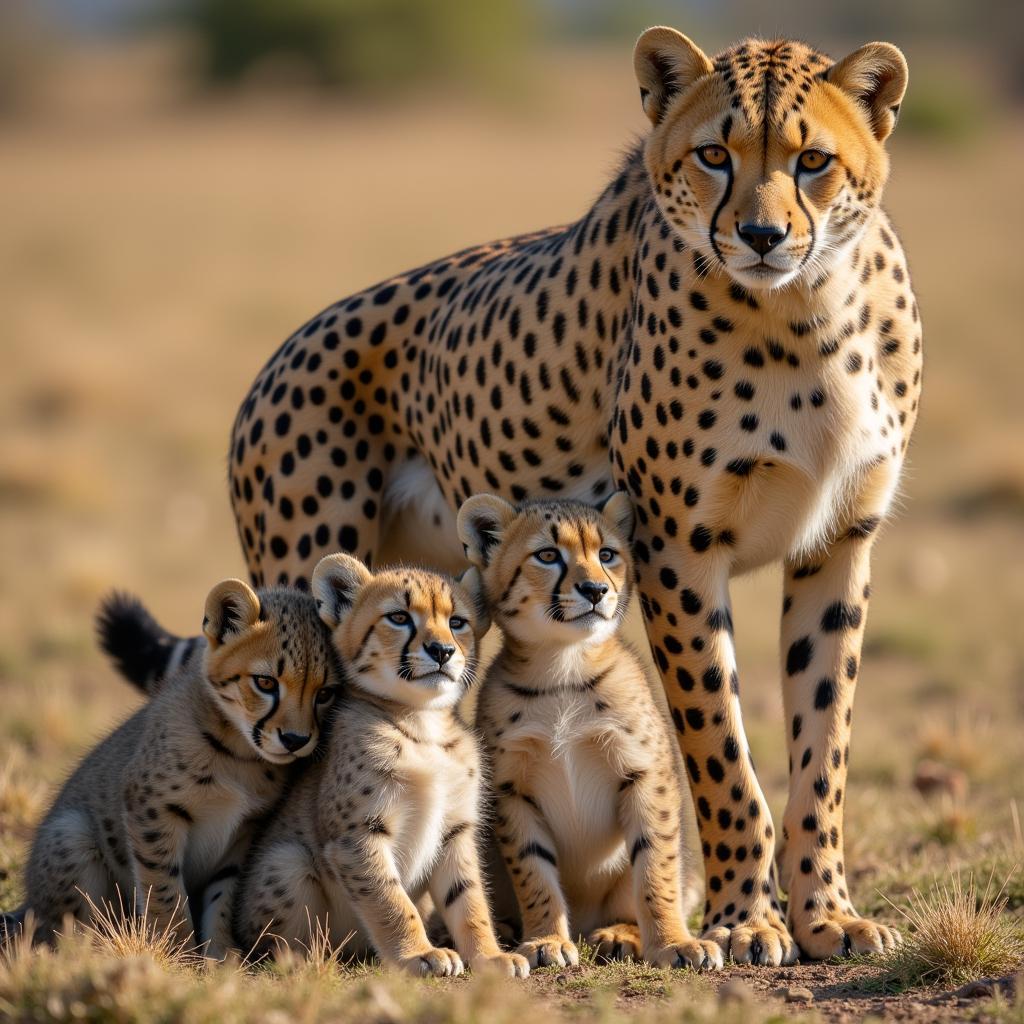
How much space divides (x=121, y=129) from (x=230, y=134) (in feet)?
11.2

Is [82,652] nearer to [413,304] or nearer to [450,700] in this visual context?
[413,304]

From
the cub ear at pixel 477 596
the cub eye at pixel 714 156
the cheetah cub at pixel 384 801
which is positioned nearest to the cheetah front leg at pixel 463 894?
the cheetah cub at pixel 384 801

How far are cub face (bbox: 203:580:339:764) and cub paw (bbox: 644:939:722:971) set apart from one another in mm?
997

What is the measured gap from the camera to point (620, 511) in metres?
4.45

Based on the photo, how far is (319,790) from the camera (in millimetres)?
4215

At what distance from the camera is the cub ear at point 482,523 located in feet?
14.7

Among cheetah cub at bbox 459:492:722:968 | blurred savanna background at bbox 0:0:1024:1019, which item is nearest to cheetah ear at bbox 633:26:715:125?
blurred savanna background at bbox 0:0:1024:1019

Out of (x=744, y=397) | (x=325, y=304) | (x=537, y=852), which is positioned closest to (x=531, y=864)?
(x=537, y=852)

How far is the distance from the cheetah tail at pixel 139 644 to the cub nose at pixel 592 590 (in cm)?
150

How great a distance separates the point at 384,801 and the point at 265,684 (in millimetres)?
417

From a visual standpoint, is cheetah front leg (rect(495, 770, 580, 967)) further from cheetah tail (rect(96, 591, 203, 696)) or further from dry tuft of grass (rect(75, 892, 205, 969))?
cheetah tail (rect(96, 591, 203, 696))

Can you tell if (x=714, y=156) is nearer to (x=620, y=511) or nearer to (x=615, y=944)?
(x=620, y=511)

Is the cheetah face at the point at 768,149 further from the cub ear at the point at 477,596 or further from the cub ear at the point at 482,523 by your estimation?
the cub ear at the point at 477,596

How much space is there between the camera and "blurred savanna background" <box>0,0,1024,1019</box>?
7004 mm
